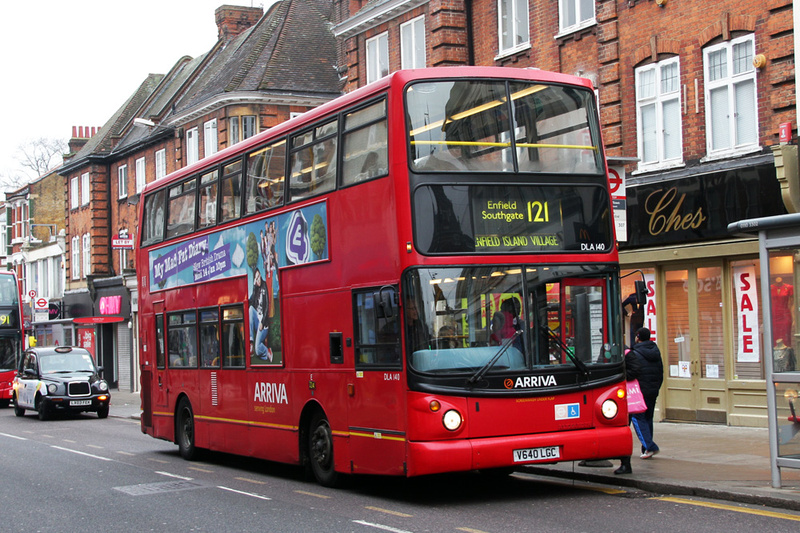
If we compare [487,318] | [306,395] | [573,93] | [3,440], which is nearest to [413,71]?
[573,93]

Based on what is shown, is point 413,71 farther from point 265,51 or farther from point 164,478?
point 265,51

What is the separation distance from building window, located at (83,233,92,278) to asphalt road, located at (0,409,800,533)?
37.4m

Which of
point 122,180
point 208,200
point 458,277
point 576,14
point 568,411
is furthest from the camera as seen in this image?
point 122,180

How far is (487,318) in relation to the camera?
10516 mm

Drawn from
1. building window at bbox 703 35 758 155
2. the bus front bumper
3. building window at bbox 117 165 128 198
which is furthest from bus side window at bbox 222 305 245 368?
building window at bbox 117 165 128 198

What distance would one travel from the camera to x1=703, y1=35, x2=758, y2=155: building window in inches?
682

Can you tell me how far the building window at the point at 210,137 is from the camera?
39938 mm

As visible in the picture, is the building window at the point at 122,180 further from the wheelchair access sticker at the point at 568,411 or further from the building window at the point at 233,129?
the wheelchair access sticker at the point at 568,411

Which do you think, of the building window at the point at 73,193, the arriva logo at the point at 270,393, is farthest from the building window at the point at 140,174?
the arriva logo at the point at 270,393

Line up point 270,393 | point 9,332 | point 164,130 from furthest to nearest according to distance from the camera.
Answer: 1. point 164,130
2. point 9,332
3. point 270,393

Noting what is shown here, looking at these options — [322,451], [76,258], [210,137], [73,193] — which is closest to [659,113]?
[322,451]

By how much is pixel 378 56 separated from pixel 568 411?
65.5 ft

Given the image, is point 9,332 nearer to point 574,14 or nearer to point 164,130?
point 164,130

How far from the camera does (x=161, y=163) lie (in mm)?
45188
